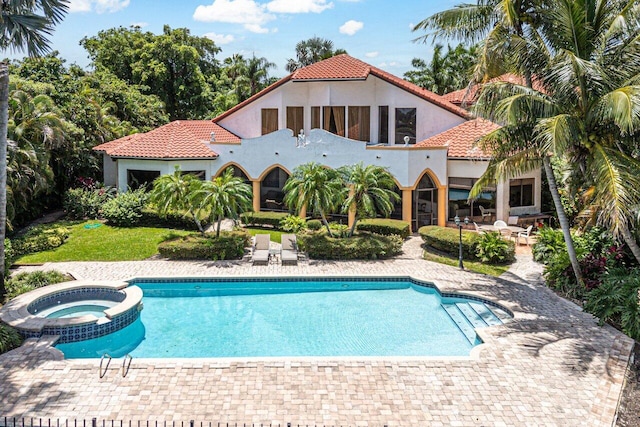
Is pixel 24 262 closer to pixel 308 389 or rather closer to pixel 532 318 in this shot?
pixel 308 389

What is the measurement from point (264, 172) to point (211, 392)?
66.0 feet

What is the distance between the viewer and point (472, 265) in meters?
21.9

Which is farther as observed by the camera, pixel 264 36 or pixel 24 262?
pixel 264 36

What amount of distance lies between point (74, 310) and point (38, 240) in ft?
26.9

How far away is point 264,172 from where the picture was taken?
1196 inches

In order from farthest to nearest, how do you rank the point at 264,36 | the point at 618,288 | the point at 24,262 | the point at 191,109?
the point at 191,109 → the point at 264,36 → the point at 24,262 → the point at 618,288

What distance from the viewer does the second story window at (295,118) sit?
32562 millimetres

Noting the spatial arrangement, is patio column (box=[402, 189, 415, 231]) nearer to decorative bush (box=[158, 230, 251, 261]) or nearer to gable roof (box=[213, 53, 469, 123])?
gable roof (box=[213, 53, 469, 123])

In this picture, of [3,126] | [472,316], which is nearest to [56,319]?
[3,126]

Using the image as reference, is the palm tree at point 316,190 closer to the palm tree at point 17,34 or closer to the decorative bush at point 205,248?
the decorative bush at point 205,248

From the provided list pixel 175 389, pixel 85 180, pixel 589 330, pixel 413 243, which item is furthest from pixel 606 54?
pixel 85 180

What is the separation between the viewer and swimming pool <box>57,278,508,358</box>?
14.7 m

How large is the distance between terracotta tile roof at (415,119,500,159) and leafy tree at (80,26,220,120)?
1146 inches

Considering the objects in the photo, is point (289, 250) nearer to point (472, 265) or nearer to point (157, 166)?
point (472, 265)
